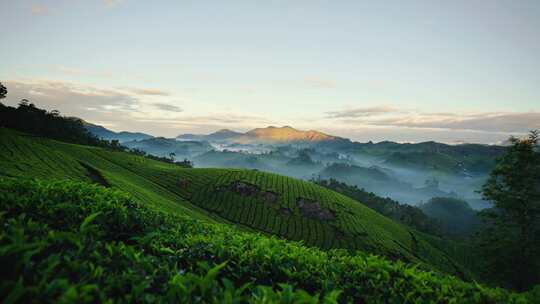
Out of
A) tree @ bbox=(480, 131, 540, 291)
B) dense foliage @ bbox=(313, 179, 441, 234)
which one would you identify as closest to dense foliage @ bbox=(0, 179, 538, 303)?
tree @ bbox=(480, 131, 540, 291)

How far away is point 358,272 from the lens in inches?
240

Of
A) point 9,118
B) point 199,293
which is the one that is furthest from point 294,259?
point 9,118

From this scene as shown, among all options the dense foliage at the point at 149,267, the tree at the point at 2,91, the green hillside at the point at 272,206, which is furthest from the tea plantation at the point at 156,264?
the tree at the point at 2,91

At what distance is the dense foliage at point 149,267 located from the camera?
3.31 meters

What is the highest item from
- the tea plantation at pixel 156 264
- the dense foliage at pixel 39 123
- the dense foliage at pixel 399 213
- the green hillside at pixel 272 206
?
the dense foliage at pixel 39 123

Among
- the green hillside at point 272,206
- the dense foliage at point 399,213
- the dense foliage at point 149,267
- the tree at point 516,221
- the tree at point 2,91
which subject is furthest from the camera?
the dense foliage at point 399,213

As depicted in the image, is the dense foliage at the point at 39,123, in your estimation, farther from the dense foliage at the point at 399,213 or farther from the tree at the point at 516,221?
the dense foliage at the point at 399,213

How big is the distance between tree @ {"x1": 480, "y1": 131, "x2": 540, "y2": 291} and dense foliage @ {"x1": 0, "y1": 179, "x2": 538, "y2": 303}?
35.6 metres

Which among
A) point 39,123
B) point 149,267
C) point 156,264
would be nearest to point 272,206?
point 156,264

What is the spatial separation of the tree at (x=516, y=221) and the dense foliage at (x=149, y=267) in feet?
117

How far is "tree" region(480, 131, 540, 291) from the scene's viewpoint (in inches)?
1304

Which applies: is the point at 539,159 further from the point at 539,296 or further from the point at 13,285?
the point at 13,285

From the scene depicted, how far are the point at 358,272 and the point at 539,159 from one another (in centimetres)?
4093

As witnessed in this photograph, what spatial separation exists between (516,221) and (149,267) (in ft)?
146
